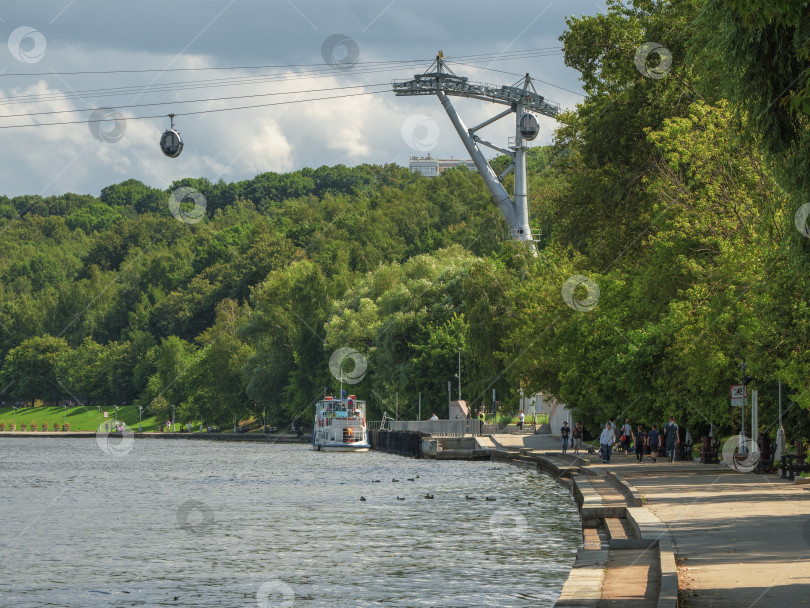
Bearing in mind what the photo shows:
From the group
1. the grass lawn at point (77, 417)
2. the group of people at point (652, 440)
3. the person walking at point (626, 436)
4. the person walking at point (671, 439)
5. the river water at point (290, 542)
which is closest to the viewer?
the river water at point (290, 542)

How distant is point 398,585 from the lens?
69.1 feet

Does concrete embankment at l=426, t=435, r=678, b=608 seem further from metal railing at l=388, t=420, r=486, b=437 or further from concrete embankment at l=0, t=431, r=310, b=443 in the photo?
concrete embankment at l=0, t=431, r=310, b=443

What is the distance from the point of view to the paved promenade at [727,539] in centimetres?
1370

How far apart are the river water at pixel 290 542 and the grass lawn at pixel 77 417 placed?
116 m

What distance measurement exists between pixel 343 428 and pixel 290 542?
204 ft

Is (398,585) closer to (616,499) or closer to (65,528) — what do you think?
(616,499)

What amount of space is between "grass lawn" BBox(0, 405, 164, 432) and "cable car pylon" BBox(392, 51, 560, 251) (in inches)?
3798

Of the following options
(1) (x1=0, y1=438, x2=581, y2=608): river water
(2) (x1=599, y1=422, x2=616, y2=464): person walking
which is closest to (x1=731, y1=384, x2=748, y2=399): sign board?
(1) (x1=0, y1=438, x2=581, y2=608): river water

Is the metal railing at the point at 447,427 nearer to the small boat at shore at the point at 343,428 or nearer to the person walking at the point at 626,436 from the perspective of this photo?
the small boat at shore at the point at 343,428

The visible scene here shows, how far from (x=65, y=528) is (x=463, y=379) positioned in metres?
55.8

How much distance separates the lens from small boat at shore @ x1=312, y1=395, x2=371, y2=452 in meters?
89.9

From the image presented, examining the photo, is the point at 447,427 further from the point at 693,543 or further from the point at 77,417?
the point at 77,417

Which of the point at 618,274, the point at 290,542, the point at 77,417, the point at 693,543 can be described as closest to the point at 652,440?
the point at 618,274

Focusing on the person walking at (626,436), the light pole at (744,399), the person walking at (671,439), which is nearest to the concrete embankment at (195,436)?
the person walking at (626,436)
